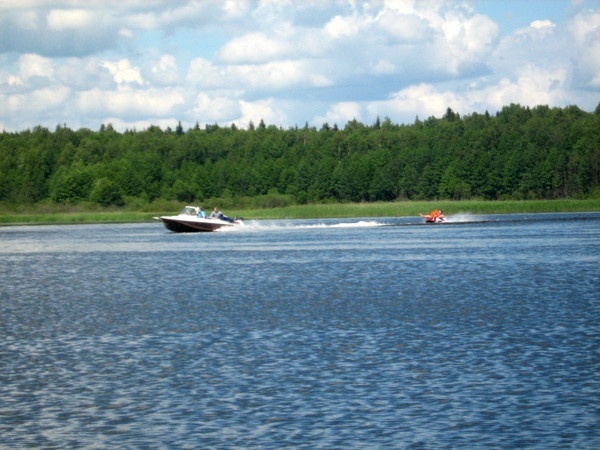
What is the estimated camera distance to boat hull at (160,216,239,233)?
3280 inches

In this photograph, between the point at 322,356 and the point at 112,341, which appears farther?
the point at 112,341

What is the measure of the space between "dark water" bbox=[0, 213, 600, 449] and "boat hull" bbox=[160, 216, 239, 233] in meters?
37.1

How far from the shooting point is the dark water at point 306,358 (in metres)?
15.3

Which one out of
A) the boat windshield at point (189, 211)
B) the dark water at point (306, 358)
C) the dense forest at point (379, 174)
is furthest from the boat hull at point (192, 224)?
the dense forest at point (379, 174)

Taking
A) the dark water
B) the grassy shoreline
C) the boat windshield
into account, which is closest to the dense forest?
the grassy shoreline

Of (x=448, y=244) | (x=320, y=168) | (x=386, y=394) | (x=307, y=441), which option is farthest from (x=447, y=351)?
(x=320, y=168)

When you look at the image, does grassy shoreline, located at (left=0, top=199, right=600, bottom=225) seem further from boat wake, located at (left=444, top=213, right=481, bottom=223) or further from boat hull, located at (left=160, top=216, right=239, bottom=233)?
boat hull, located at (left=160, top=216, right=239, bottom=233)

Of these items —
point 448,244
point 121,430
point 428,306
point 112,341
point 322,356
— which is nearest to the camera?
point 121,430

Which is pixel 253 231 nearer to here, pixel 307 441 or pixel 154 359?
pixel 154 359

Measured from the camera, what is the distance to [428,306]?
30297mm

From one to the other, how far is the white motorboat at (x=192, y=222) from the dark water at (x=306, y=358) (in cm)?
3733

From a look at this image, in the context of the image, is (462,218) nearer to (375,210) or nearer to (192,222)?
(375,210)

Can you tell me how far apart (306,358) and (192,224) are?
64.2m

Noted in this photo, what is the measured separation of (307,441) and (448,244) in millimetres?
50325
